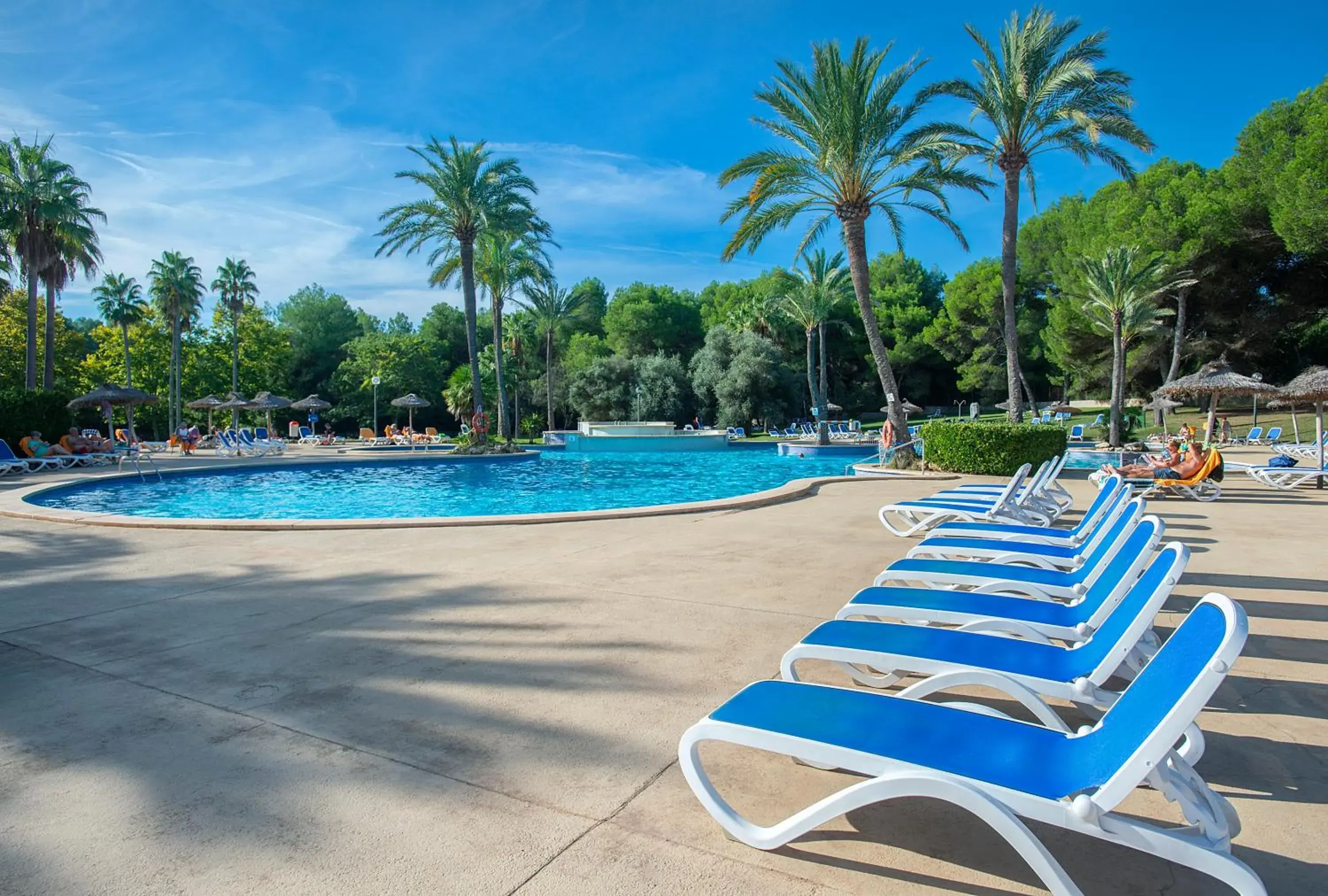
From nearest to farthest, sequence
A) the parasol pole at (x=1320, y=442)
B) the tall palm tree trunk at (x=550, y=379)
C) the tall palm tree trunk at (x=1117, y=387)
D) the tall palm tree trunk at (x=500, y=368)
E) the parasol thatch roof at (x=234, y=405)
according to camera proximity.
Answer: the parasol pole at (x=1320, y=442) → the tall palm tree trunk at (x=1117, y=387) → the tall palm tree trunk at (x=500, y=368) → the parasol thatch roof at (x=234, y=405) → the tall palm tree trunk at (x=550, y=379)

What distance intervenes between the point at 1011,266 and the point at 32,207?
1256 inches

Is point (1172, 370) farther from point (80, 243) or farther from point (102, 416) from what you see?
point (102, 416)

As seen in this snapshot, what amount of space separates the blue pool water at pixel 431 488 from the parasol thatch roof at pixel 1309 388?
29.1 ft

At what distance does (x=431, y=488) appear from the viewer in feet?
57.1

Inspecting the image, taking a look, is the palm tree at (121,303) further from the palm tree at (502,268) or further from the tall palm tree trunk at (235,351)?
the palm tree at (502,268)

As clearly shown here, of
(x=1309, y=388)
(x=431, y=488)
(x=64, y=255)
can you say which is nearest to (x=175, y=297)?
(x=64, y=255)

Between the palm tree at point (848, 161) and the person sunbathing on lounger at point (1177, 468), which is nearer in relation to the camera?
the person sunbathing on lounger at point (1177, 468)

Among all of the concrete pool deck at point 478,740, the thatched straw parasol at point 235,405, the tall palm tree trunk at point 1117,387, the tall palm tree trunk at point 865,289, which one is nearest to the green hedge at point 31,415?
the thatched straw parasol at point 235,405

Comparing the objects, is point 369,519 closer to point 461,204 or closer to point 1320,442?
point 1320,442

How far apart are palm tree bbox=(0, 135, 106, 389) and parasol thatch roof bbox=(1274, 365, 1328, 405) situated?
35.1 m

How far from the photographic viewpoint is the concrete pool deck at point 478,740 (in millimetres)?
2193

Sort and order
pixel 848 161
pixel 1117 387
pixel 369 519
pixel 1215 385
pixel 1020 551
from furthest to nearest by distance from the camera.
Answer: pixel 1117 387, pixel 1215 385, pixel 848 161, pixel 369 519, pixel 1020 551

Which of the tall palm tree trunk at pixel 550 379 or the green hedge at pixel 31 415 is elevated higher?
the tall palm tree trunk at pixel 550 379

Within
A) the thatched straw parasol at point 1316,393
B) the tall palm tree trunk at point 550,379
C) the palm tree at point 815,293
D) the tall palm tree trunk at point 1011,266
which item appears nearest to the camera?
Result: the thatched straw parasol at point 1316,393
